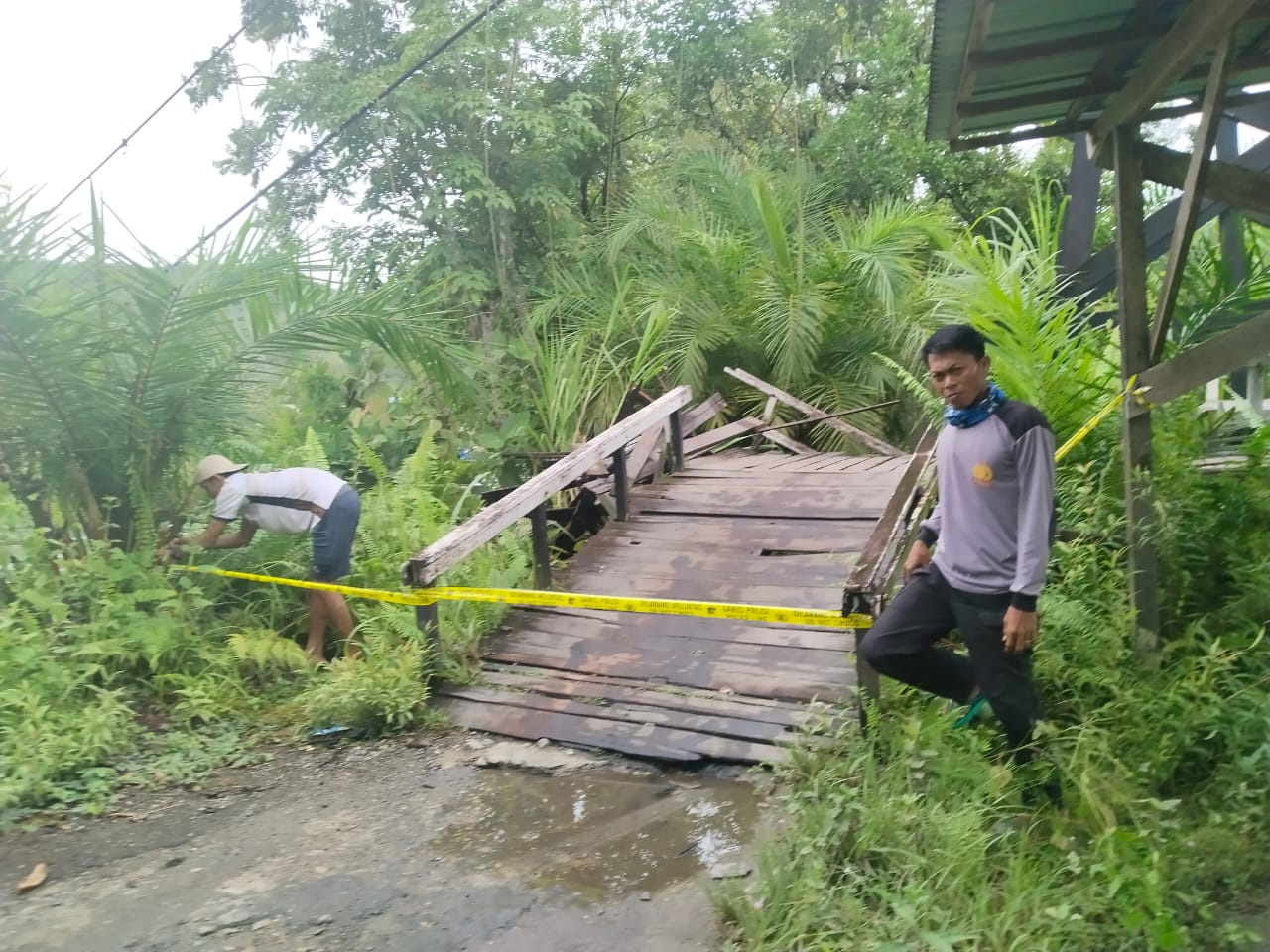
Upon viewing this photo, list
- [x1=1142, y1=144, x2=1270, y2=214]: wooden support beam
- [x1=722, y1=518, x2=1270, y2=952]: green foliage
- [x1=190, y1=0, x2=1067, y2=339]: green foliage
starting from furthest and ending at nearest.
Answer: [x1=190, y1=0, x2=1067, y2=339]: green foliage < [x1=1142, y1=144, x2=1270, y2=214]: wooden support beam < [x1=722, y1=518, x2=1270, y2=952]: green foliage

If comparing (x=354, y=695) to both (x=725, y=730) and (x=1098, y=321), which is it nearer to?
(x=725, y=730)

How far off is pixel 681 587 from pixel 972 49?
3462 millimetres

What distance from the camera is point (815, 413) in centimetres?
979

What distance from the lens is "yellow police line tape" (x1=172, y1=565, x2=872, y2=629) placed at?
13.4 feet

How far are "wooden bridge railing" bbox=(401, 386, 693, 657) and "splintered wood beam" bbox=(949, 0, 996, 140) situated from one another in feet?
10.2

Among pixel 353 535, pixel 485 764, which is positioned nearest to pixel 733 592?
pixel 485 764

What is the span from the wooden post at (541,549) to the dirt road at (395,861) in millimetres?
1753

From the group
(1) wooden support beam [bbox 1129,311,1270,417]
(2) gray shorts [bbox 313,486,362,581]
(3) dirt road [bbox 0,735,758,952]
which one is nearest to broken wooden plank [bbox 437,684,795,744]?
(3) dirt road [bbox 0,735,758,952]

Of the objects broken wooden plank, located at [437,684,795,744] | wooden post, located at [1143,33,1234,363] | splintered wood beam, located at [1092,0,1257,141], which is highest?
splintered wood beam, located at [1092,0,1257,141]

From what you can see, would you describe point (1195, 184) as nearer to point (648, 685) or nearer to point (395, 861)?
point (648, 685)

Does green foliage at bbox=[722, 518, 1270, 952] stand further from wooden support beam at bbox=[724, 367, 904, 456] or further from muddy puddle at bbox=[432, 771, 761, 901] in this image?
wooden support beam at bbox=[724, 367, 904, 456]

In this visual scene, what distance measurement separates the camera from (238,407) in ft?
20.1

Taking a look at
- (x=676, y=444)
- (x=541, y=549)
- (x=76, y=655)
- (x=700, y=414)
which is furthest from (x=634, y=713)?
(x=700, y=414)

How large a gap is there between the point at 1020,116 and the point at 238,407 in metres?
4.84
